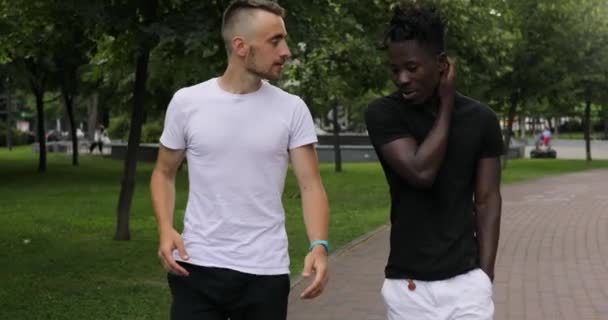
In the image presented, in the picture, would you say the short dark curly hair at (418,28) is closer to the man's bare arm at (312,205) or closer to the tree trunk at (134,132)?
the man's bare arm at (312,205)

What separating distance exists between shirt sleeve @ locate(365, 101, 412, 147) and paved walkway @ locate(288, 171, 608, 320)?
435 centimetres

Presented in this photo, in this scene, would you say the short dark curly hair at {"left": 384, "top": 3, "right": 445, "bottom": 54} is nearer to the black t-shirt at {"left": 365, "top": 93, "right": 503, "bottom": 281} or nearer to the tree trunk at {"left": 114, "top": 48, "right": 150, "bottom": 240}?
the black t-shirt at {"left": 365, "top": 93, "right": 503, "bottom": 281}

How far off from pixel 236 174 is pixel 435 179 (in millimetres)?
626

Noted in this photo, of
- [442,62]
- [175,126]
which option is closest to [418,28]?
[442,62]

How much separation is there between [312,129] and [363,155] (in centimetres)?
3858

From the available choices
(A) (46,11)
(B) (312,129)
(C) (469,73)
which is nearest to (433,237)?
(B) (312,129)

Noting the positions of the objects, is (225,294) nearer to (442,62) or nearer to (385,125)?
(385,125)

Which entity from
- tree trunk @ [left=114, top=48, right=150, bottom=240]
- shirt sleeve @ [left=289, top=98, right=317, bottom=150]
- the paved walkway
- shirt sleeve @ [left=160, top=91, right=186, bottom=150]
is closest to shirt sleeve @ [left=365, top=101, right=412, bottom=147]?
shirt sleeve @ [left=289, top=98, right=317, bottom=150]

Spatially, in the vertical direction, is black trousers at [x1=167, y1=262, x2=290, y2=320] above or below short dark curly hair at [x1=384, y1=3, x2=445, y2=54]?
below

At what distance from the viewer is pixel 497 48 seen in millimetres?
22266

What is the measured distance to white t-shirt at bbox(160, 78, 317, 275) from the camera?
335cm

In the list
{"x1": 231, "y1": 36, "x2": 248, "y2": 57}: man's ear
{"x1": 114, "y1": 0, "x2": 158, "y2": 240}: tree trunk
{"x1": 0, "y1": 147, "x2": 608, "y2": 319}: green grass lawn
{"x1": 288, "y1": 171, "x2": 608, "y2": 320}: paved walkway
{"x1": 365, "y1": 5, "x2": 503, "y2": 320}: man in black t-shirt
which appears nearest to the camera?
{"x1": 365, "y1": 5, "x2": 503, "y2": 320}: man in black t-shirt

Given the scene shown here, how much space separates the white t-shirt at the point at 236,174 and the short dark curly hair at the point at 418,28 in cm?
42

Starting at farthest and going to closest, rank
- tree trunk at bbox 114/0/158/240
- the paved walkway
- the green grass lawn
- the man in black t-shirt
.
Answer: tree trunk at bbox 114/0/158/240, the green grass lawn, the paved walkway, the man in black t-shirt
